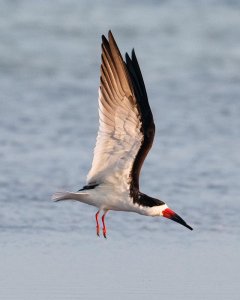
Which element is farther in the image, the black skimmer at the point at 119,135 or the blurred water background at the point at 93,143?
the blurred water background at the point at 93,143

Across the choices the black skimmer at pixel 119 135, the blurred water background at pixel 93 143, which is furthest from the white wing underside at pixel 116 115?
the blurred water background at pixel 93 143

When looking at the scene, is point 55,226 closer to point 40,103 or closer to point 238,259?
point 238,259

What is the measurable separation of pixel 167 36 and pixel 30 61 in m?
2.73

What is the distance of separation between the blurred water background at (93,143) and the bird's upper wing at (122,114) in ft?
3.21

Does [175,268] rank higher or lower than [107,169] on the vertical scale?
lower

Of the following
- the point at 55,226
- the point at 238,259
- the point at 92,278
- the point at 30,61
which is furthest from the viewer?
the point at 30,61

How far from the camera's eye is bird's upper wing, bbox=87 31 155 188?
31.2 ft

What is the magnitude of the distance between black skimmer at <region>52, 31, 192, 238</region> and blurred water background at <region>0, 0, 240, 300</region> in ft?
1.91

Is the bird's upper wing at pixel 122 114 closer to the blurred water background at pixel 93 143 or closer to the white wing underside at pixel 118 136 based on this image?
the white wing underside at pixel 118 136

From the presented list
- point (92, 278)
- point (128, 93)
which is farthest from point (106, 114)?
point (92, 278)

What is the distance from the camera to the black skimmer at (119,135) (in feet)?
31.3

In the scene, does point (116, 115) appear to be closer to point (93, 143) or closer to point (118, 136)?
point (118, 136)

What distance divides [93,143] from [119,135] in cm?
403

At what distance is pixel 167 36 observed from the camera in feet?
62.9
